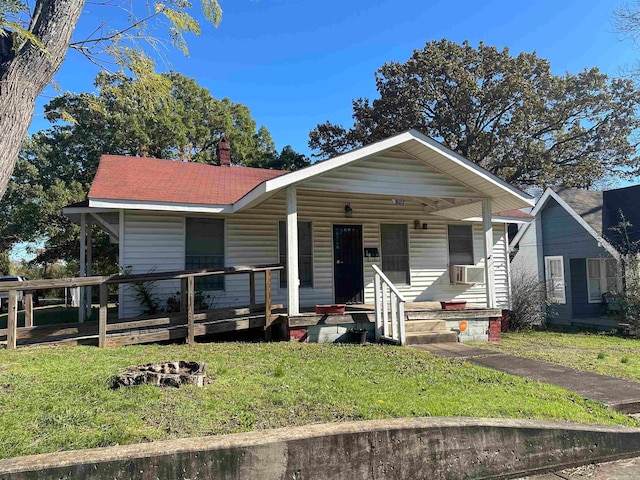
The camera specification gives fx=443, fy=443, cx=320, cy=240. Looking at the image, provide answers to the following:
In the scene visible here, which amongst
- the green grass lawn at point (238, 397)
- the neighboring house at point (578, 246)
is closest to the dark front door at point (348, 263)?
the green grass lawn at point (238, 397)

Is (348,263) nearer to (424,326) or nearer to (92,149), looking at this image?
(424,326)

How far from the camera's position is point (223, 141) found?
13.6 m

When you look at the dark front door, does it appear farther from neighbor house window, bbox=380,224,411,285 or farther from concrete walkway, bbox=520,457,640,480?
concrete walkway, bbox=520,457,640,480

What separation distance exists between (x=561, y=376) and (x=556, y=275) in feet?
33.9

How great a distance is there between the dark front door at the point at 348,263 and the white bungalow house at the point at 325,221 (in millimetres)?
27

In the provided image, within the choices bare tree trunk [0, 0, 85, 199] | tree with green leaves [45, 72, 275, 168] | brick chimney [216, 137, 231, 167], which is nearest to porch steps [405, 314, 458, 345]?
bare tree trunk [0, 0, 85, 199]

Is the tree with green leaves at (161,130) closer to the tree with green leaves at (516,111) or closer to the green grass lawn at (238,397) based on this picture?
the tree with green leaves at (516,111)

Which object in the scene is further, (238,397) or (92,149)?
(92,149)

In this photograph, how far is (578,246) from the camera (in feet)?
45.6

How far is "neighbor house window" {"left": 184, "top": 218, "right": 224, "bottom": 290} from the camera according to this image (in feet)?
31.8

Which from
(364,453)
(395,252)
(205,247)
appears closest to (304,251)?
(205,247)

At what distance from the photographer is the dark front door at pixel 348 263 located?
10.9 meters

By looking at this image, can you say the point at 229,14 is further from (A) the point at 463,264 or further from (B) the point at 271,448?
(A) the point at 463,264

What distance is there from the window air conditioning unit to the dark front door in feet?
9.03
